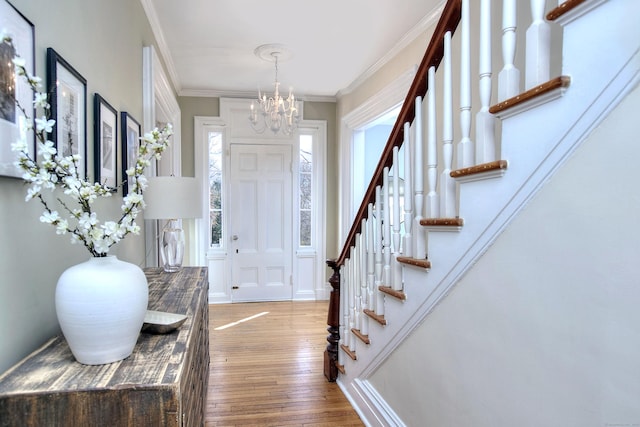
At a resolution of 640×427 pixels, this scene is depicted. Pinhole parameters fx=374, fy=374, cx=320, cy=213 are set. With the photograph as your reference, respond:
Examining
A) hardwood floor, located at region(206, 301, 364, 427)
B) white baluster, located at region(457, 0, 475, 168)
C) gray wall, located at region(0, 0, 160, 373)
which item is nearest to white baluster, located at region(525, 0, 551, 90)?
white baluster, located at region(457, 0, 475, 168)

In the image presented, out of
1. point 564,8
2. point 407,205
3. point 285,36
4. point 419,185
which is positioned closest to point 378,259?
point 407,205

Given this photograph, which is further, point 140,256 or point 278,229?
point 278,229

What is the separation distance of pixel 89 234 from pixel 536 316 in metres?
1.21

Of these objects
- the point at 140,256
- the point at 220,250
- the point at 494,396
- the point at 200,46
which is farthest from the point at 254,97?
the point at 494,396

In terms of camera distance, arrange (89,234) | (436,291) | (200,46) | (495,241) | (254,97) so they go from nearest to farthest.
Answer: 1. (89,234)
2. (495,241)
3. (436,291)
4. (200,46)
5. (254,97)

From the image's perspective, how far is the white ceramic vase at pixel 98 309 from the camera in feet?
2.97

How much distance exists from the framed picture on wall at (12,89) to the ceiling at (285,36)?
1823 millimetres

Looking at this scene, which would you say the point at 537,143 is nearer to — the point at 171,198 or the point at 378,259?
the point at 378,259

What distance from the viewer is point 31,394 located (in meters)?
0.81

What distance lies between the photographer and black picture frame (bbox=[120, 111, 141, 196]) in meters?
2.07

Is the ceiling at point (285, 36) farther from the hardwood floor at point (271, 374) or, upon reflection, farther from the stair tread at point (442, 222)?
the hardwood floor at point (271, 374)

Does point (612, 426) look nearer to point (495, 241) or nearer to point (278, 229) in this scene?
point (495, 241)

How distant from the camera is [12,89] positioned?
0.97 m

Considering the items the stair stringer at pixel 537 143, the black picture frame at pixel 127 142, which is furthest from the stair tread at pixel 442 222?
the black picture frame at pixel 127 142
